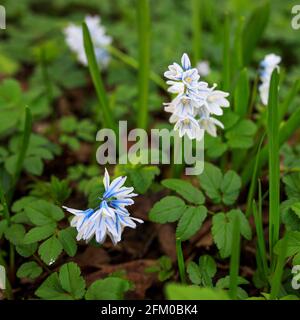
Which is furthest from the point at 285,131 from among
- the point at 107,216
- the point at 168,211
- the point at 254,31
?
the point at 107,216

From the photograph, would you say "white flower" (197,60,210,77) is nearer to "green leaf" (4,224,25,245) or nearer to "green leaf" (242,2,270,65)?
"green leaf" (242,2,270,65)

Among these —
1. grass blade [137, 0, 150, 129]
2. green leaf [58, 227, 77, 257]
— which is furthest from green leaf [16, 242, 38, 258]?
grass blade [137, 0, 150, 129]

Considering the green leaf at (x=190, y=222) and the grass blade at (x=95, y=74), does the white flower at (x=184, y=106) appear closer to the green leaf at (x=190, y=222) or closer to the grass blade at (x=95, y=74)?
the green leaf at (x=190, y=222)

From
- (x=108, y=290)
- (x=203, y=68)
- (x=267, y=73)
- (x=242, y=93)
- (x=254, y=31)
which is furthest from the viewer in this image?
(x=203, y=68)

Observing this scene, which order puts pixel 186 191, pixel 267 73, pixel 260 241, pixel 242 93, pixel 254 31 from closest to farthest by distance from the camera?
pixel 260 241 < pixel 186 191 < pixel 242 93 < pixel 267 73 < pixel 254 31

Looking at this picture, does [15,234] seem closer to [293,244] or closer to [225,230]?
[225,230]

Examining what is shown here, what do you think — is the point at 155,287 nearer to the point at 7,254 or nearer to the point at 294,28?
the point at 7,254

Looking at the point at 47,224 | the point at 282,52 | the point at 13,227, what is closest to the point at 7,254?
the point at 13,227
